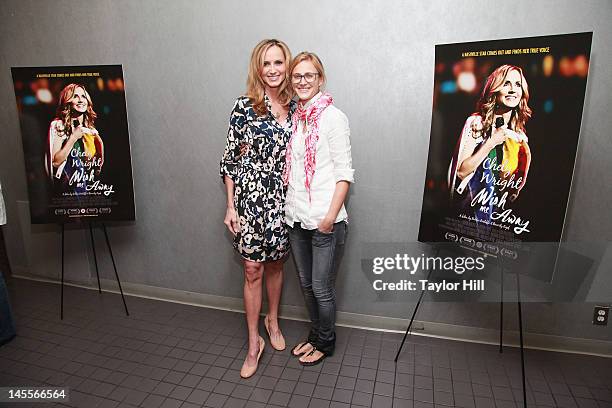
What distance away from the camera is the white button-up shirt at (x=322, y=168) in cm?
183

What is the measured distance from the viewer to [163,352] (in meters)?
2.27

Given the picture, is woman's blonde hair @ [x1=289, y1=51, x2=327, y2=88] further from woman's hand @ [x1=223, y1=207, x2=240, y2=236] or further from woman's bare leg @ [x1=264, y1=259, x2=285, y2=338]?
woman's bare leg @ [x1=264, y1=259, x2=285, y2=338]

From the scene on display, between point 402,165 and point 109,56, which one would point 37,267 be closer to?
point 109,56

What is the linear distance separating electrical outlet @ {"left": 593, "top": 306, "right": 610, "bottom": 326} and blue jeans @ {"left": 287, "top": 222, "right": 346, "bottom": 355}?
1432 mm

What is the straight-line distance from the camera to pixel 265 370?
2.12 meters

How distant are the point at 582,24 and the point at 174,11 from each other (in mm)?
2184

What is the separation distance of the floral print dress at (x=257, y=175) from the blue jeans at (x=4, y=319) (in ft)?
4.87

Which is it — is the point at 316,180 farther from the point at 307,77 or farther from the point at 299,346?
the point at 299,346

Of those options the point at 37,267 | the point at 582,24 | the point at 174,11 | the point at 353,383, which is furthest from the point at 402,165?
the point at 37,267

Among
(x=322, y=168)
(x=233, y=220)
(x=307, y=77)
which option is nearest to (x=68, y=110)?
(x=233, y=220)

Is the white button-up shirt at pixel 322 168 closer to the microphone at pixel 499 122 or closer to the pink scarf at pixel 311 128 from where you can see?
the pink scarf at pixel 311 128

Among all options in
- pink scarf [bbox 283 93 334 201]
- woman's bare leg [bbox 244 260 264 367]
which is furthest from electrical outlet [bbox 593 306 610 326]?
woman's bare leg [bbox 244 260 264 367]

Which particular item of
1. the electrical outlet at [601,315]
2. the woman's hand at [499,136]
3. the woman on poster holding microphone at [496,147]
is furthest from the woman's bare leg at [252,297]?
the electrical outlet at [601,315]

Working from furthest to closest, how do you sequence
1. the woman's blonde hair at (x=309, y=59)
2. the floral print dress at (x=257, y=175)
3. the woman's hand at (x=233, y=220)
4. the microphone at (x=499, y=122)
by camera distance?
the woman's hand at (x=233, y=220), the floral print dress at (x=257, y=175), the woman's blonde hair at (x=309, y=59), the microphone at (x=499, y=122)
